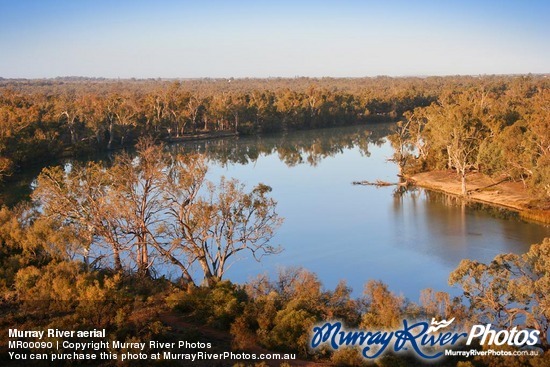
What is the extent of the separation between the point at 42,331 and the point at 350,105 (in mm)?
63113

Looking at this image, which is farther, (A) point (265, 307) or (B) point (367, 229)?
(B) point (367, 229)

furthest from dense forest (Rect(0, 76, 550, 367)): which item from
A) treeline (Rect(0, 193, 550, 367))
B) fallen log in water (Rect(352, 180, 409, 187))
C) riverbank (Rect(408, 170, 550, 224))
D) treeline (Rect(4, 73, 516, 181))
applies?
treeline (Rect(4, 73, 516, 181))

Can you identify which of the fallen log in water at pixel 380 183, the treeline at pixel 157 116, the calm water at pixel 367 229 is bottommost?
the calm water at pixel 367 229

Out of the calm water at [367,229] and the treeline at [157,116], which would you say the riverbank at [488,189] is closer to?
the calm water at [367,229]

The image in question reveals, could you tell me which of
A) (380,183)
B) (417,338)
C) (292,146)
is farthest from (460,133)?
(417,338)

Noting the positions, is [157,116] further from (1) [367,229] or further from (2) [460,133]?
(1) [367,229]

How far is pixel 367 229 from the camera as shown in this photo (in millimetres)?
26484

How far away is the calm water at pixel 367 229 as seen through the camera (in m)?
20.4

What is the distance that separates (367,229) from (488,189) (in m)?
10.0

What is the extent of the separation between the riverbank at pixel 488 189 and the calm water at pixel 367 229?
1152 millimetres

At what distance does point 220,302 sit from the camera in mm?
13430

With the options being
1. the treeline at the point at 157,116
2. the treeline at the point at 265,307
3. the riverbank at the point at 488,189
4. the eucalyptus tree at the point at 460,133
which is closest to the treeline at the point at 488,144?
the eucalyptus tree at the point at 460,133

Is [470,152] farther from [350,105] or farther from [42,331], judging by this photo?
[350,105]

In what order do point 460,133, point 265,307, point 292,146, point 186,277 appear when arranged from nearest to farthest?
point 265,307 → point 186,277 → point 460,133 → point 292,146
